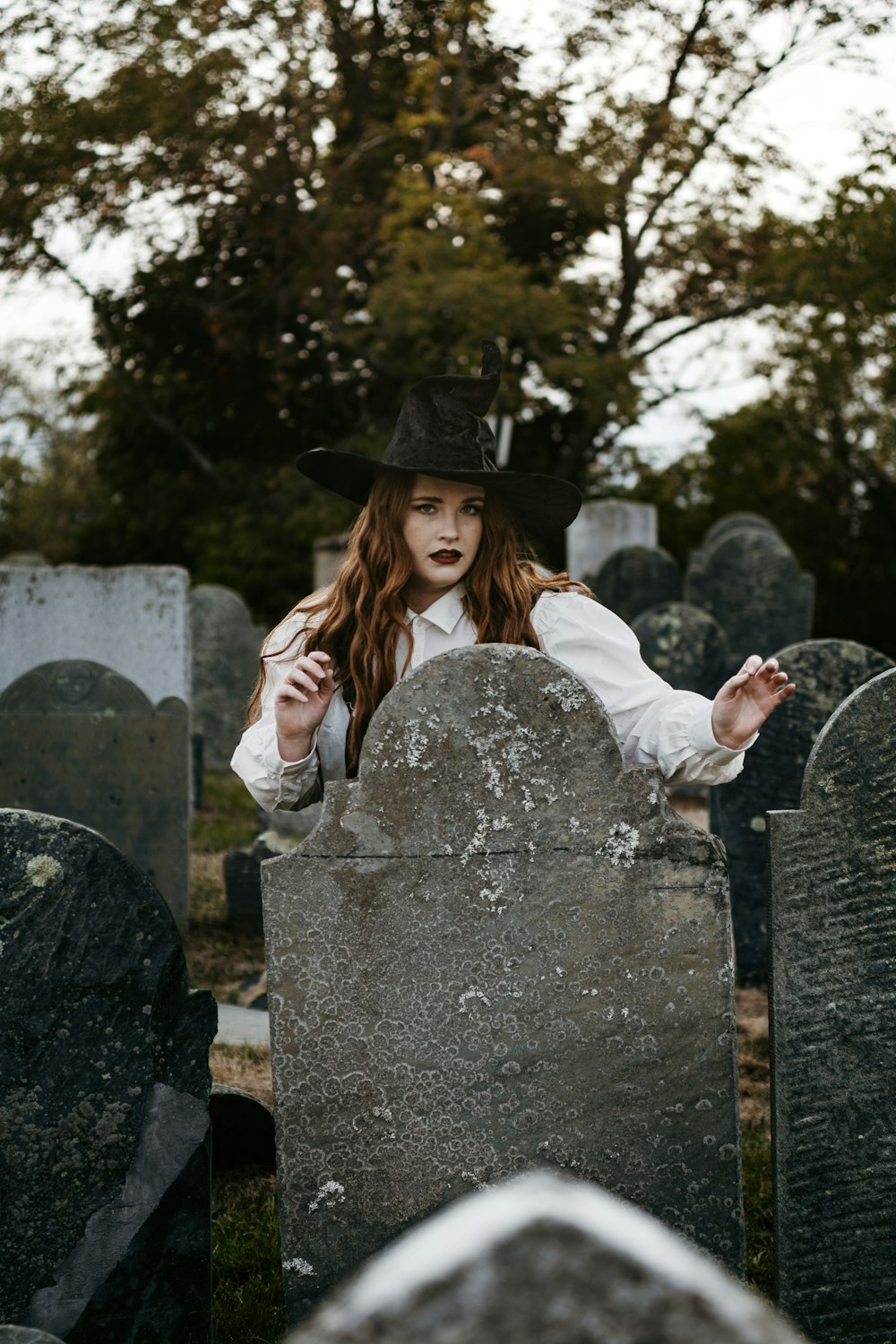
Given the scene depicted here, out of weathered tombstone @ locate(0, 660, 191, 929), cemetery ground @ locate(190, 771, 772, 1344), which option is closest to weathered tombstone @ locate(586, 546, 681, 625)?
cemetery ground @ locate(190, 771, 772, 1344)

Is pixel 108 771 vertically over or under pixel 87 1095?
over

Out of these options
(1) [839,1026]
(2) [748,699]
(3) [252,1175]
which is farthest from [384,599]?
(3) [252,1175]

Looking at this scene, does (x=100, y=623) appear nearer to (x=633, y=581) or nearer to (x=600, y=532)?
(x=633, y=581)

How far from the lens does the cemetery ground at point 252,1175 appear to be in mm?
3203

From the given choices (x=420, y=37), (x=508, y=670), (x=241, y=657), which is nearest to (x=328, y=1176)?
(x=508, y=670)

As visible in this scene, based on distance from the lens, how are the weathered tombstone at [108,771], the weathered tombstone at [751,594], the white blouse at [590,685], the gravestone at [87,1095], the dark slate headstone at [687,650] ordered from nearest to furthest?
the gravestone at [87,1095] → the white blouse at [590,685] → the weathered tombstone at [108,771] → the dark slate headstone at [687,650] → the weathered tombstone at [751,594]

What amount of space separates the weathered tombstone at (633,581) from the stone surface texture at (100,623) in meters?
4.51

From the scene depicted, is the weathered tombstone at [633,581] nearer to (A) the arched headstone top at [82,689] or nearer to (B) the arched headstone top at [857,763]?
(A) the arched headstone top at [82,689]

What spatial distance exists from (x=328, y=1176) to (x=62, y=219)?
751 inches

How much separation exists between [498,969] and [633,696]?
696mm

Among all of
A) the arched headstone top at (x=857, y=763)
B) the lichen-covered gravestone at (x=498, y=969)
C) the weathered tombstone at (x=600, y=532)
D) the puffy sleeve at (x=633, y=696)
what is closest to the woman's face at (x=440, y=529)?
the puffy sleeve at (x=633, y=696)

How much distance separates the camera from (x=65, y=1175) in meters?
2.65

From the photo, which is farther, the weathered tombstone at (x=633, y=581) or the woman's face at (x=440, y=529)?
the weathered tombstone at (x=633, y=581)

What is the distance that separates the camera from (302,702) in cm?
285
